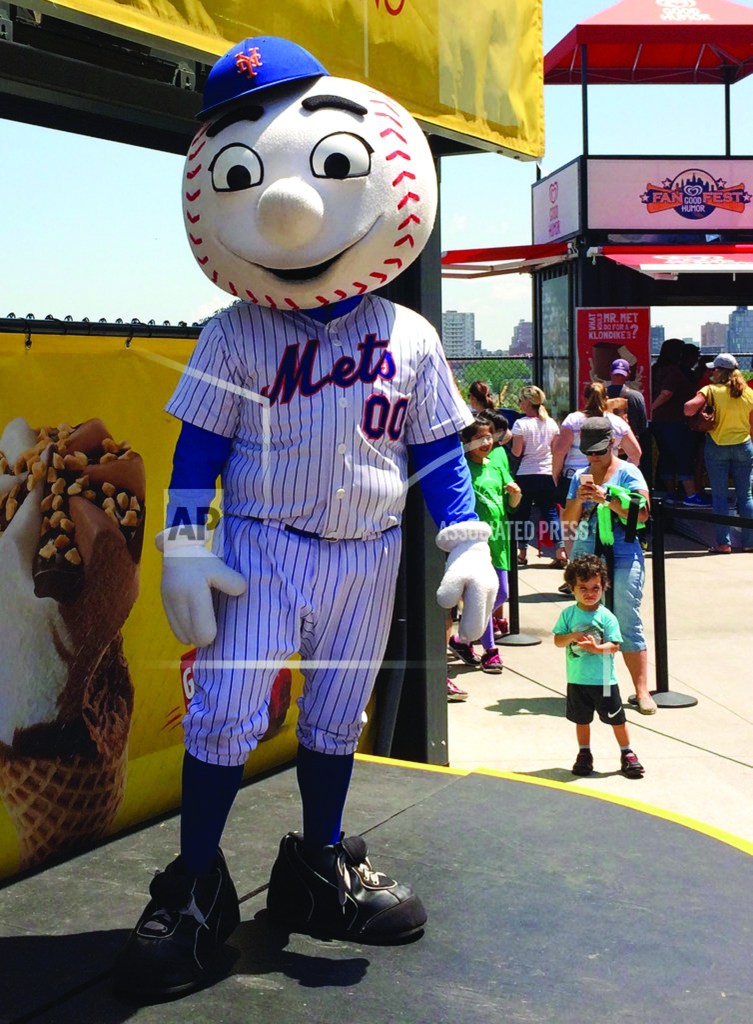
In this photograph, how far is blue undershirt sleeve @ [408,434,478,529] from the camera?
10.0 feet

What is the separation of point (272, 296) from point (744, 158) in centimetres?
1299

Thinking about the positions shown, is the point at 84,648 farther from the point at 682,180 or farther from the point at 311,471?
the point at 682,180

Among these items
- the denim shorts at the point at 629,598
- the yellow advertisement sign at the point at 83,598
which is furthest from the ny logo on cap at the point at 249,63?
the denim shorts at the point at 629,598

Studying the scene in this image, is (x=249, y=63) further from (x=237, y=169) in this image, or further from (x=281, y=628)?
(x=281, y=628)

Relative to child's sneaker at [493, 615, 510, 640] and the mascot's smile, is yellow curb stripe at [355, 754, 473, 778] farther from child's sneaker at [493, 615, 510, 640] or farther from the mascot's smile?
child's sneaker at [493, 615, 510, 640]

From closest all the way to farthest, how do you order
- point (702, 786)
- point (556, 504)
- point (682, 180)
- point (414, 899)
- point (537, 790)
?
1. point (414, 899)
2. point (537, 790)
3. point (702, 786)
4. point (556, 504)
5. point (682, 180)

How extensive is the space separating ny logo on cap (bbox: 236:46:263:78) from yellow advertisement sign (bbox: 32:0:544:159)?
366mm

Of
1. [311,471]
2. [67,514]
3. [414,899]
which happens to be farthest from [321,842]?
[67,514]

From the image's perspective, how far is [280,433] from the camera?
2805mm

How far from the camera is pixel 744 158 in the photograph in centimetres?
1441

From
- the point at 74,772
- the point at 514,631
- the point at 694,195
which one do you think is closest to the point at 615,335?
the point at 694,195

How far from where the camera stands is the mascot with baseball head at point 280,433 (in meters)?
2.72

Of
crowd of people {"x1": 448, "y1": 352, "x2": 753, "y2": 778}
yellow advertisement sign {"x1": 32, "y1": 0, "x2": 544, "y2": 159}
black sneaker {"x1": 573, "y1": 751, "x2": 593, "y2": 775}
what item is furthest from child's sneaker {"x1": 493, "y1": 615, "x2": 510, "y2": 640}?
yellow advertisement sign {"x1": 32, "y1": 0, "x2": 544, "y2": 159}

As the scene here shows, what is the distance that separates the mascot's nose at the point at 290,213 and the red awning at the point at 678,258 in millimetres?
10663
